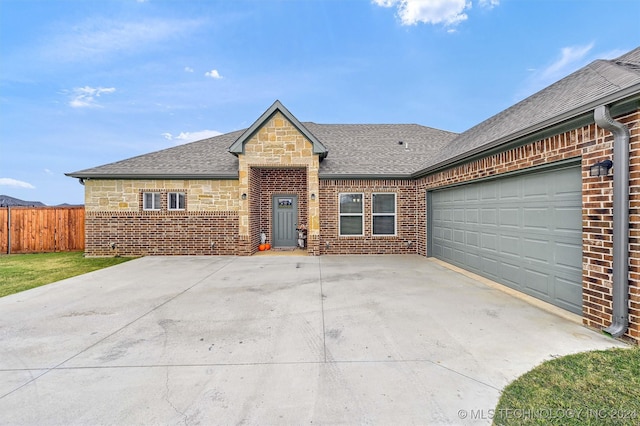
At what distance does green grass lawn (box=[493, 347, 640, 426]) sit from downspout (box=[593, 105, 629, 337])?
2.46ft

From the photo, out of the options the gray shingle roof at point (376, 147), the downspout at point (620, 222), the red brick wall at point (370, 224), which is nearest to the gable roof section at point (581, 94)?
the downspout at point (620, 222)

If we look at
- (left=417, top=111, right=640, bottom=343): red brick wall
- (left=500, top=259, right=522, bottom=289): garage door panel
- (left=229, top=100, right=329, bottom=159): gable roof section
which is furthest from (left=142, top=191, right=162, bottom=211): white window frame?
(left=417, top=111, right=640, bottom=343): red brick wall

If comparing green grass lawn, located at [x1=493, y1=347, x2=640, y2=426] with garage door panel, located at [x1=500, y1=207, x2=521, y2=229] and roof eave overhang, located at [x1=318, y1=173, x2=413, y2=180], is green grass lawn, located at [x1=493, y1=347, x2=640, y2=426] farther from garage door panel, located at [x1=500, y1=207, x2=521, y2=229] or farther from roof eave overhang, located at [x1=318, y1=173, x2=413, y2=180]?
roof eave overhang, located at [x1=318, y1=173, x2=413, y2=180]

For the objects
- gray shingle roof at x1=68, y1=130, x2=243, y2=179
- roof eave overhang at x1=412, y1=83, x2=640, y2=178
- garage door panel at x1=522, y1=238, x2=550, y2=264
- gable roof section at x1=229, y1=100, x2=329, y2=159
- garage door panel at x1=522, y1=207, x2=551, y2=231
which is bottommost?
garage door panel at x1=522, y1=238, x2=550, y2=264

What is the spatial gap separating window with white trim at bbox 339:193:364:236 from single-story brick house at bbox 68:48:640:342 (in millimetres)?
60

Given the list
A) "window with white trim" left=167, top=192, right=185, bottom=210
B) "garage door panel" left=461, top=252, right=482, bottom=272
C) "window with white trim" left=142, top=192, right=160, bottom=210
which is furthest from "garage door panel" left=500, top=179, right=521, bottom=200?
"window with white trim" left=142, top=192, right=160, bottom=210

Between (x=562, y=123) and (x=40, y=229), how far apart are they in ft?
61.5

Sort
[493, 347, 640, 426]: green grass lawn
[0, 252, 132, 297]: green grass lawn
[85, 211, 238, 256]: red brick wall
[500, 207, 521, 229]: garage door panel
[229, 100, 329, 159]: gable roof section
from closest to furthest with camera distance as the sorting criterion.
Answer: [493, 347, 640, 426]: green grass lawn < [500, 207, 521, 229]: garage door panel < [0, 252, 132, 297]: green grass lawn < [229, 100, 329, 159]: gable roof section < [85, 211, 238, 256]: red brick wall

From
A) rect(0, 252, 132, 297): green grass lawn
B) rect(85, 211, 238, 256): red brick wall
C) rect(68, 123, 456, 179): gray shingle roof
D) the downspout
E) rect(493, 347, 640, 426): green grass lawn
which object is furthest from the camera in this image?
rect(85, 211, 238, 256): red brick wall

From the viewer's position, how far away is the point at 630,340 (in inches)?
141

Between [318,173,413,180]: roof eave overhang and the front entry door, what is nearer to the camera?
[318,173,413,180]: roof eave overhang

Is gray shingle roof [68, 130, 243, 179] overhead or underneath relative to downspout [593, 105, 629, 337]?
overhead

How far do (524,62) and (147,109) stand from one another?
2430cm

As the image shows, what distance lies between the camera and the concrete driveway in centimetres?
→ 240
